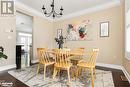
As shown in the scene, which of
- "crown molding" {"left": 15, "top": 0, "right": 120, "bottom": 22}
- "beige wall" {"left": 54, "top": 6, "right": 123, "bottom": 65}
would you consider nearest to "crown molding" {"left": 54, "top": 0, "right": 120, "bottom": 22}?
"crown molding" {"left": 15, "top": 0, "right": 120, "bottom": 22}

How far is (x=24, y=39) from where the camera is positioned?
4.91 metres

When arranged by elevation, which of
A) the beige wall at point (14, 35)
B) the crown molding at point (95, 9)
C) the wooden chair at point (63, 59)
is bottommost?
the wooden chair at point (63, 59)

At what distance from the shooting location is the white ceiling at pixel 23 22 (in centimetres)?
460

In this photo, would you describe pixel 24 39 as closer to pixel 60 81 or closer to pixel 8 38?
pixel 8 38

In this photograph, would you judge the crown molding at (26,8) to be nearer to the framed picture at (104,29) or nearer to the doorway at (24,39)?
the doorway at (24,39)

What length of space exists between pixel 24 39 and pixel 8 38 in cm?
88

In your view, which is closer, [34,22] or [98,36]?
[98,36]

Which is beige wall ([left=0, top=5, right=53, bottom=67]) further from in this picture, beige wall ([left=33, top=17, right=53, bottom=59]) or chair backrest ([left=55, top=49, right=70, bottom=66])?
chair backrest ([left=55, top=49, right=70, bottom=66])

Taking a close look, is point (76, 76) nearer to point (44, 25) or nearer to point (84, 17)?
point (84, 17)

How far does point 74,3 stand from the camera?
445cm

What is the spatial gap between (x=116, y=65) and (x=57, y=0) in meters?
3.49

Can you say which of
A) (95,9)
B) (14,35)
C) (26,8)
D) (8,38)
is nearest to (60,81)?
(8,38)

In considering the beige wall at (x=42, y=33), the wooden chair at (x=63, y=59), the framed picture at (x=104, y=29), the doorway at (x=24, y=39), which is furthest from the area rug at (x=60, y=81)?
the beige wall at (x=42, y=33)

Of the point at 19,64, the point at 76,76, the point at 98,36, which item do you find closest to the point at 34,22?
the point at 19,64
